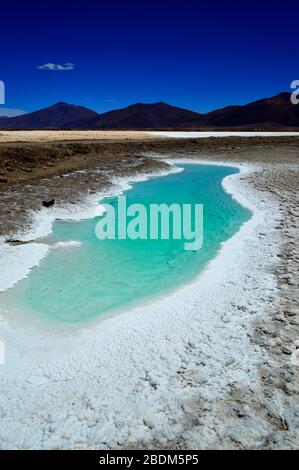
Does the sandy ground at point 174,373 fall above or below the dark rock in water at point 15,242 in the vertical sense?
below

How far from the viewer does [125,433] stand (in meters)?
4.86

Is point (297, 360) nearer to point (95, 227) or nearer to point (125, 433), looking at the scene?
point (125, 433)

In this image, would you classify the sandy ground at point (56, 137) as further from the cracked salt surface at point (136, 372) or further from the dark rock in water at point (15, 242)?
the cracked salt surface at point (136, 372)

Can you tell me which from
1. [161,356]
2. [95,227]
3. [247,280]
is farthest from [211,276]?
[95,227]

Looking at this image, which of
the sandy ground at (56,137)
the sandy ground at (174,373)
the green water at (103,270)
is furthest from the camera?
the sandy ground at (56,137)

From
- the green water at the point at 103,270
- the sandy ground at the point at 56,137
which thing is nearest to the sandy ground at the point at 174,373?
the green water at the point at 103,270

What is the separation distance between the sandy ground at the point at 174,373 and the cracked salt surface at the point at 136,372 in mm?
16

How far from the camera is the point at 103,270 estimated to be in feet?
33.6

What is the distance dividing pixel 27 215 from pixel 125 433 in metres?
10.5

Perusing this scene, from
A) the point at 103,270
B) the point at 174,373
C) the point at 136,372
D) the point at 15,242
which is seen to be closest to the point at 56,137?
the point at 15,242

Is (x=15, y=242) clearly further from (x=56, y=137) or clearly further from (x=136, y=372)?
(x=56, y=137)

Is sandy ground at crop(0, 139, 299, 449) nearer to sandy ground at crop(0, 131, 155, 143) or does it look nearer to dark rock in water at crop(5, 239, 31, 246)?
dark rock in water at crop(5, 239, 31, 246)

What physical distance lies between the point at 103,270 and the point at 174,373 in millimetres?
4755

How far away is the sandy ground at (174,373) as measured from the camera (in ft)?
16.0
